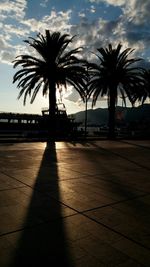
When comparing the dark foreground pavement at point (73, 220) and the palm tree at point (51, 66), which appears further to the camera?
the palm tree at point (51, 66)

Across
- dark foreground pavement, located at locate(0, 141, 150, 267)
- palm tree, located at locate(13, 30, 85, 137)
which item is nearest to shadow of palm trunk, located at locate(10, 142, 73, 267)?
dark foreground pavement, located at locate(0, 141, 150, 267)

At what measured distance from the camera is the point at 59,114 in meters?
42.7

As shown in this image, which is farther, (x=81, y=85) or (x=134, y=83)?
(x=134, y=83)

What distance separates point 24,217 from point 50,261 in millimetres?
1292

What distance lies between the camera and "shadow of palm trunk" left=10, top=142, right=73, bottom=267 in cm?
290

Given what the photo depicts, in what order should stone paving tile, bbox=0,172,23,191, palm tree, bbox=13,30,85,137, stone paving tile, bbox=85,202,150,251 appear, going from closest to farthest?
stone paving tile, bbox=85,202,150,251
stone paving tile, bbox=0,172,23,191
palm tree, bbox=13,30,85,137

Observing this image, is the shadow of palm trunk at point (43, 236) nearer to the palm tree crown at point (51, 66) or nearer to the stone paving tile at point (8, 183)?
the stone paving tile at point (8, 183)

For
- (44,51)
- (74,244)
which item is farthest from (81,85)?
(74,244)

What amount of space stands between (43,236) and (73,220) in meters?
0.74

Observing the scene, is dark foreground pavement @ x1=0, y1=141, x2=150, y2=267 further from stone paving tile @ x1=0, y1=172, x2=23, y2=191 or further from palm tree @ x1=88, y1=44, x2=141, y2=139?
palm tree @ x1=88, y1=44, x2=141, y2=139

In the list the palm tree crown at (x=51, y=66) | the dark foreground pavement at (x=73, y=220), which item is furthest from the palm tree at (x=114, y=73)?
the dark foreground pavement at (x=73, y=220)

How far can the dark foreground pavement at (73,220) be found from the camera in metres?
2.99

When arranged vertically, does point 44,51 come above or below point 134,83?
above

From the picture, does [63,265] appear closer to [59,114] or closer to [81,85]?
[81,85]
